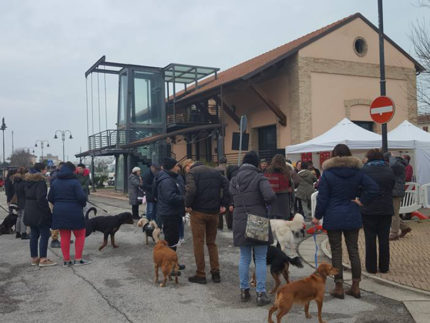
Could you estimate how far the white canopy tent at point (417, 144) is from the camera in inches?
529

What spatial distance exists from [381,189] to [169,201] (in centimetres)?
307

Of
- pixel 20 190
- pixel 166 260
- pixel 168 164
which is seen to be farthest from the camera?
pixel 20 190

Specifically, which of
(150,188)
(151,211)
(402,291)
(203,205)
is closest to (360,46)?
(150,188)

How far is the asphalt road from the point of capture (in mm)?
4594

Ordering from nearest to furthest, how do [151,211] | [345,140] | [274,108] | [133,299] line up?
[133,299], [151,211], [345,140], [274,108]

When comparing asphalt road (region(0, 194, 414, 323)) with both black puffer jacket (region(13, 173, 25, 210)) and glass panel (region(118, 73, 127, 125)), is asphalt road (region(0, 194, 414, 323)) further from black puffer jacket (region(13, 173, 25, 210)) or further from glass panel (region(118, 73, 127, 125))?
glass panel (region(118, 73, 127, 125))

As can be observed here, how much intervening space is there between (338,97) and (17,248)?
16.4 m

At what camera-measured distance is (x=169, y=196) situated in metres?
6.32

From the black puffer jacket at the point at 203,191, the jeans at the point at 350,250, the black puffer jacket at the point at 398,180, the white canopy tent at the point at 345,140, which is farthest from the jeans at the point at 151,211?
the white canopy tent at the point at 345,140

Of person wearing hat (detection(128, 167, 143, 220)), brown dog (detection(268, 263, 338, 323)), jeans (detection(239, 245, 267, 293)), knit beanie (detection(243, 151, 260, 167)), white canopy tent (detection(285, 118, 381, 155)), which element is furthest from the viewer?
white canopy tent (detection(285, 118, 381, 155))

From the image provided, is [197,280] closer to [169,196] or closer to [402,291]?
[169,196]

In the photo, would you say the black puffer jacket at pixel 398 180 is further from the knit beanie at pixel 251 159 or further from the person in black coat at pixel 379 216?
the knit beanie at pixel 251 159

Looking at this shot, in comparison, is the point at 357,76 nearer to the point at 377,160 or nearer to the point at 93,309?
the point at 377,160

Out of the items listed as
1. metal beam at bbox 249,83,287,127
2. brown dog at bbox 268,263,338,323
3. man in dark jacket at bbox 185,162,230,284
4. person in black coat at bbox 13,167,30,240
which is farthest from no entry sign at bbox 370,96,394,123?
metal beam at bbox 249,83,287,127
